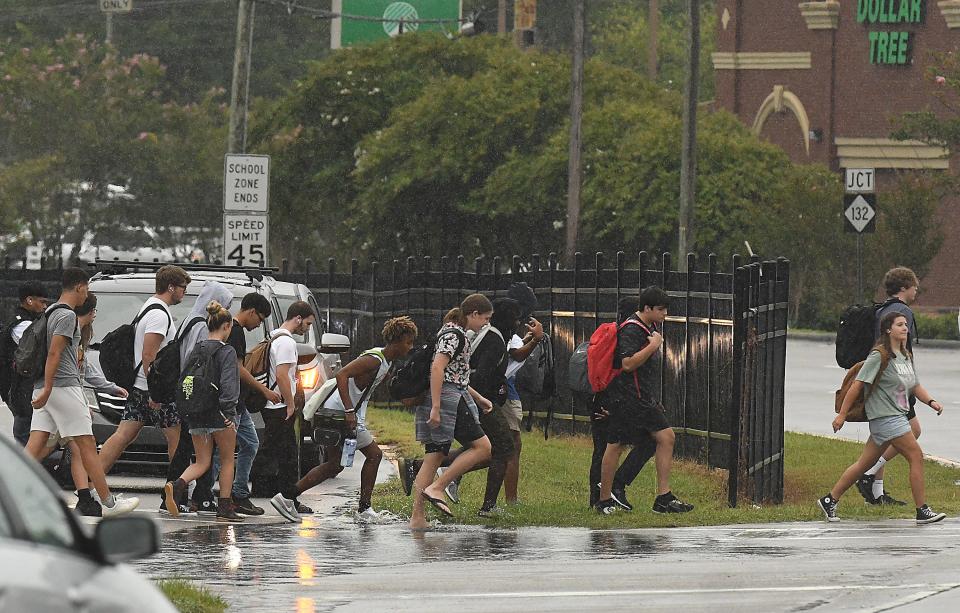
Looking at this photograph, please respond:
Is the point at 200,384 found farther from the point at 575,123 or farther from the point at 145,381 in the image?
the point at 575,123

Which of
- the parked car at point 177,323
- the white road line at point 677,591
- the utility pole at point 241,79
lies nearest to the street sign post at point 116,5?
the utility pole at point 241,79

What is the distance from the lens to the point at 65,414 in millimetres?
13398

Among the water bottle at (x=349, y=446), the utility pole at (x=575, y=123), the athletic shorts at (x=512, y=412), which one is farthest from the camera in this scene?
the utility pole at (x=575, y=123)

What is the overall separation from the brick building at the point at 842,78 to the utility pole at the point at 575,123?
1928cm

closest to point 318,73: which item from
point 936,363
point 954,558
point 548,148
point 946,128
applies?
point 548,148

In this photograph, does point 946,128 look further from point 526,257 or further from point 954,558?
point 954,558

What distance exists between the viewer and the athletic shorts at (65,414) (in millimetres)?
13391

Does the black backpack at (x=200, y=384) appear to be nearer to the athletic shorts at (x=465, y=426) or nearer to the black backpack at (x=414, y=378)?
the black backpack at (x=414, y=378)

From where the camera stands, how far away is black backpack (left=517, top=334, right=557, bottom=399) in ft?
50.5

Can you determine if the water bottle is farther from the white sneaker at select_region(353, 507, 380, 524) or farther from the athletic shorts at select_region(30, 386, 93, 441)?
the athletic shorts at select_region(30, 386, 93, 441)

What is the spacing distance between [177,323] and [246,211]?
9.02 meters

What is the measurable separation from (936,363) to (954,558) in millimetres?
24588

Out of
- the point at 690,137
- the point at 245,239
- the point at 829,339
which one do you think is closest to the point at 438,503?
the point at 245,239

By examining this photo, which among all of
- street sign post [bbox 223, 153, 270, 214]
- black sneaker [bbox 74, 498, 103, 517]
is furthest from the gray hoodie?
street sign post [bbox 223, 153, 270, 214]
